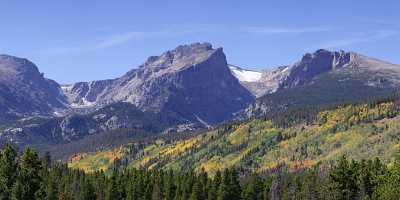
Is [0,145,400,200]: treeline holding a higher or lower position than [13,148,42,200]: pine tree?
lower

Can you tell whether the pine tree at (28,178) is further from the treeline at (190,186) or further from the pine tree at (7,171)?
the pine tree at (7,171)

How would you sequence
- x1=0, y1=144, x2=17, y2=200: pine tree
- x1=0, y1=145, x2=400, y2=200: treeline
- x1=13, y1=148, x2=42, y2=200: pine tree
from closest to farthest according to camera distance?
x1=13, y1=148, x2=42, y2=200: pine tree, x1=0, y1=145, x2=400, y2=200: treeline, x1=0, y1=144, x2=17, y2=200: pine tree

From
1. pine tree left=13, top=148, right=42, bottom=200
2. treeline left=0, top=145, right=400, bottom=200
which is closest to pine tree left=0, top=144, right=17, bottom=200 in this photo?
treeline left=0, top=145, right=400, bottom=200

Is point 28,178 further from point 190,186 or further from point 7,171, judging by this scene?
point 190,186

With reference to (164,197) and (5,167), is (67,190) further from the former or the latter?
(5,167)

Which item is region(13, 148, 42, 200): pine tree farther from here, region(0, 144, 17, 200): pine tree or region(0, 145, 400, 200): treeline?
region(0, 144, 17, 200): pine tree

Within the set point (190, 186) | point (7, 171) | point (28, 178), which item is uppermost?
point (7, 171)

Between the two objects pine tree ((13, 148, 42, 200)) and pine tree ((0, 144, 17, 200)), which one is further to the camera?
pine tree ((0, 144, 17, 200))

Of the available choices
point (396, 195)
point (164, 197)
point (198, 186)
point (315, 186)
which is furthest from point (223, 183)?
point (396, 195)

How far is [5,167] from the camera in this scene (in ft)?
285

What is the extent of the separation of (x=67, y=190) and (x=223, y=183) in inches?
1884

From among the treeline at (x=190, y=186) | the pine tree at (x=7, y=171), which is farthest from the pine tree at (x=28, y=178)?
the pine tree at (x=7, y=171)

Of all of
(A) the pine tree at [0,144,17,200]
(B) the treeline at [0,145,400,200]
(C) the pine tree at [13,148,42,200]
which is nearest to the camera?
(C) the pine tree at [13,148,42,200]

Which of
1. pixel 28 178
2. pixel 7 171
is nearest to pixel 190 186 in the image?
pixel 7 171
